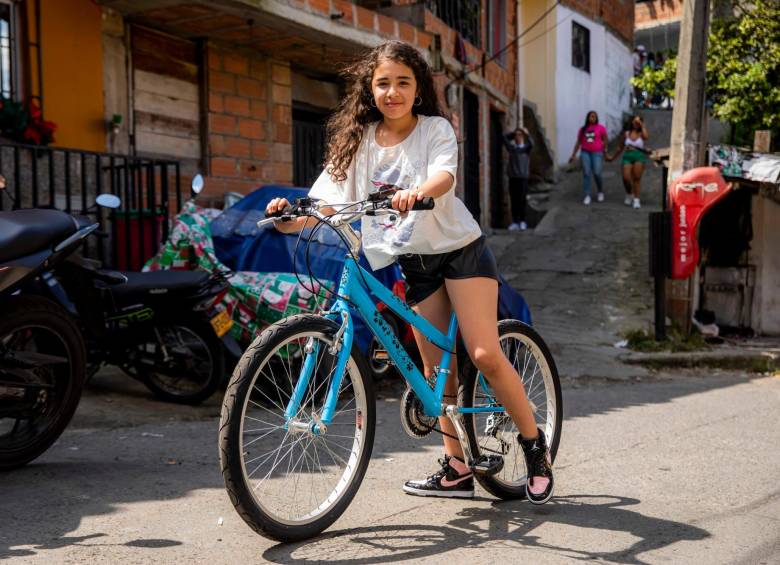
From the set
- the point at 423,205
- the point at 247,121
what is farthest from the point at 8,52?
the point at 423,205

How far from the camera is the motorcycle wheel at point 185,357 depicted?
→ 611cm

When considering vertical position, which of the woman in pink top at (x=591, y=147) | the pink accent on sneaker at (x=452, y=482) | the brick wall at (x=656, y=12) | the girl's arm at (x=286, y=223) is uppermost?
the brick wall at (x=656, y=12)

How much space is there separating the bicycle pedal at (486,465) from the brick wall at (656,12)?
29.2m

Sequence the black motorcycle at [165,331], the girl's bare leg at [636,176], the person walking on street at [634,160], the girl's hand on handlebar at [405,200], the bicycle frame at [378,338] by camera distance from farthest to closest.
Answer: the girl's bare leg at [636,176] < the person walking on street at [634,160] < the black motorcycle at [165,331] < the bicycle frame at [378,338] < the girl's hand on handlebar at [405,200]

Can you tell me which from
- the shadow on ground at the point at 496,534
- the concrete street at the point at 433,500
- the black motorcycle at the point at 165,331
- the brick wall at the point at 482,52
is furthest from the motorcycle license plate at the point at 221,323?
the brick wall at the point at 482,52

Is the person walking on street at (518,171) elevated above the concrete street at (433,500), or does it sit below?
above

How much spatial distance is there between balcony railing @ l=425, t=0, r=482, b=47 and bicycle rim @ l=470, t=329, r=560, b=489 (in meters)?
10.5

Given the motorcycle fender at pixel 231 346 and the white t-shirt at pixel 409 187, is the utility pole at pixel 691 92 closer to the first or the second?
the motorcycle fender at pixel 231 346

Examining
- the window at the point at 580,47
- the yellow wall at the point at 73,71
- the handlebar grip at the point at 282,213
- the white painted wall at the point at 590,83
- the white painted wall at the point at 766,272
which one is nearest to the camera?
the handlebar grip at the point at 282,213

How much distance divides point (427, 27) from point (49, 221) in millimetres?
9460

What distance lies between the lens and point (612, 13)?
2473 centimetres

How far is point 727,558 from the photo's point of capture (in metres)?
3.17

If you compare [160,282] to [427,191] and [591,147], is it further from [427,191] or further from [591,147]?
[591,147]

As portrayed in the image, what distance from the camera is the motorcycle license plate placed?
238 inches
